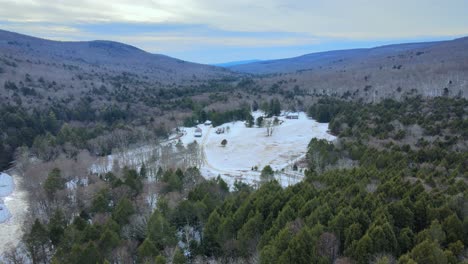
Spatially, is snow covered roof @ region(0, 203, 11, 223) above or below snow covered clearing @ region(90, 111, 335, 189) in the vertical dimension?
below

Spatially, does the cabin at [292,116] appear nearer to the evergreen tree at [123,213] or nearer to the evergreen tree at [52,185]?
the evergreen tree at [52,185]

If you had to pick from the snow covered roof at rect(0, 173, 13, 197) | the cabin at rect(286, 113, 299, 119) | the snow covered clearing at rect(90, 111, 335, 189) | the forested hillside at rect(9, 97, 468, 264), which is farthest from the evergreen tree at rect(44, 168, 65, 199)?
the cabin at rect(286, 113, 299, 119)

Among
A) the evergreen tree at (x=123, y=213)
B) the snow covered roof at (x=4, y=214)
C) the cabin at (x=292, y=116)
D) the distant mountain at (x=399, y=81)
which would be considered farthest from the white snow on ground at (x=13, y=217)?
the distant mountain at (x=399, y=81)

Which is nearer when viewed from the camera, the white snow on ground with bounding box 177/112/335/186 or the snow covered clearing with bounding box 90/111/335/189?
the snow covered clearing with bounding box 90/111/335/189

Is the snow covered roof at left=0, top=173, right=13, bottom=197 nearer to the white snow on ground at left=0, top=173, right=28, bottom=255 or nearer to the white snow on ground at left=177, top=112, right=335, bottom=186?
the white snow on ground at left=0, top=173, right=28, bottom=255

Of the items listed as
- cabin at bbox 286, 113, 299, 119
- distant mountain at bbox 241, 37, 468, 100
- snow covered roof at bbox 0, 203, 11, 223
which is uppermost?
distant mountain at bbox 241, 37, 468, 100

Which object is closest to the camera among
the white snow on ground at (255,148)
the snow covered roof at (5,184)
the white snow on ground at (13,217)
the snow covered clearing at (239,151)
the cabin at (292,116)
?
Result: the white snow on ground at (13,217)

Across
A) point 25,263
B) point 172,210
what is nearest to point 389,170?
point 172,210

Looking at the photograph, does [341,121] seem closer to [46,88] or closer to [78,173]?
[78,173]
